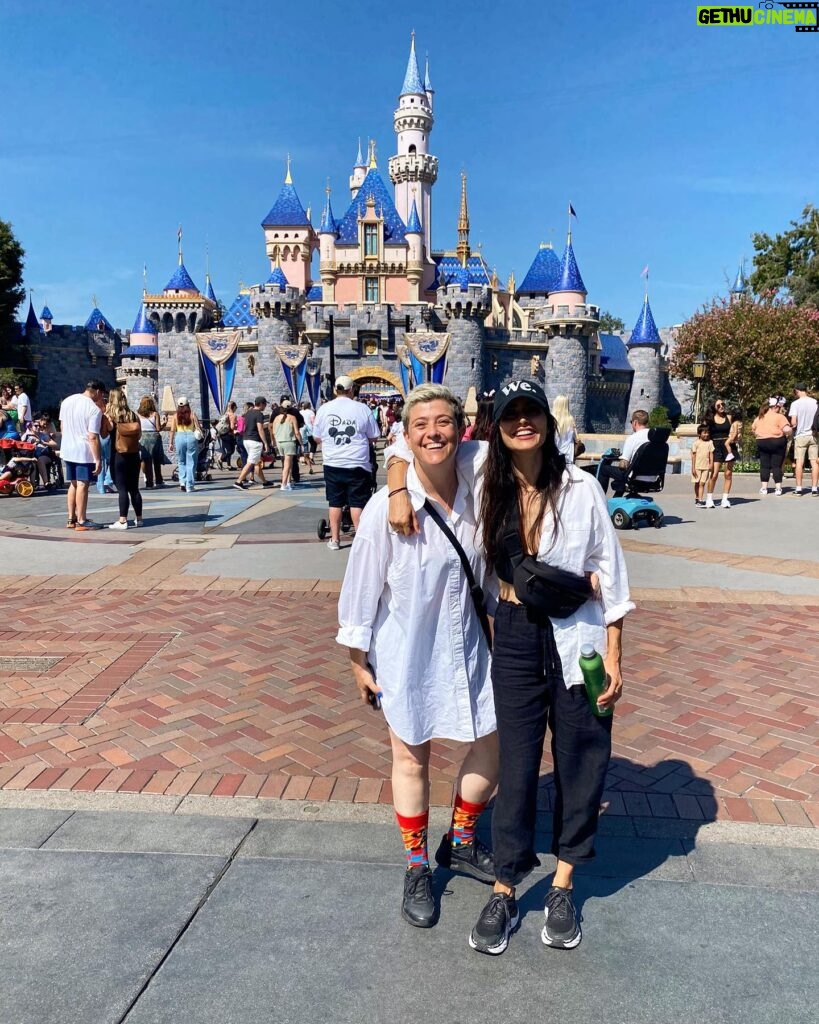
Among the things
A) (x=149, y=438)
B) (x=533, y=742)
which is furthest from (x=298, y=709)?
(x=149, y=438)

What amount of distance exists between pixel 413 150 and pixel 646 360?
2180 centimetres

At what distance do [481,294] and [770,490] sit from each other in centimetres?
2522

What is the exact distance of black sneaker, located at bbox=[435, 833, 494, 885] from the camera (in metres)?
2.41

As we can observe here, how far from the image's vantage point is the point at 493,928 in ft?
6.80

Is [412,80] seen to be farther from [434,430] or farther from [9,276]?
[434,430]

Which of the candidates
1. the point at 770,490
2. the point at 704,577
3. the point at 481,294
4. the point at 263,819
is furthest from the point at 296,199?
the point at 263,819

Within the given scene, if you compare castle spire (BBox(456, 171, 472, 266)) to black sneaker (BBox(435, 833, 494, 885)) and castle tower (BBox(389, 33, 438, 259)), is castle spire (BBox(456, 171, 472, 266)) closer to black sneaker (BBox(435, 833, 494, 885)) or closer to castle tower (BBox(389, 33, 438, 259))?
castle tower (BBox(389, 33, 438, 259))

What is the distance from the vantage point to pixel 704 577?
254 inches

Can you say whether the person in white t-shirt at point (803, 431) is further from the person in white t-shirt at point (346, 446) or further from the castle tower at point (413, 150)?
the castle tower at point (413, 150)

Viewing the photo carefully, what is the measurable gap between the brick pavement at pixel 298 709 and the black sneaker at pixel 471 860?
49 centimetres

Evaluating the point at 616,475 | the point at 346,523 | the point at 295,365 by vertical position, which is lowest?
the point at 346,523

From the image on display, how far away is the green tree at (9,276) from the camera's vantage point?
128ft

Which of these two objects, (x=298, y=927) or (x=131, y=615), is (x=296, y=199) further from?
(x=298, y=927)

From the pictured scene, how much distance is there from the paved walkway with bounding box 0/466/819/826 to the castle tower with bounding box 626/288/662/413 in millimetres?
37880
